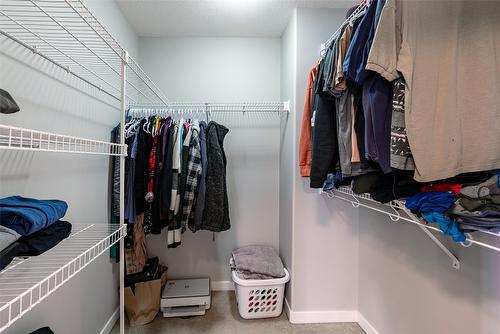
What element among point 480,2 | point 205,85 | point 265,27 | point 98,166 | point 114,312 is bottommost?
point 114,312

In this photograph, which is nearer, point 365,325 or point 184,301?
point 365,325

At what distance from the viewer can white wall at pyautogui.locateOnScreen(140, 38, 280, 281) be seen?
2258 mm

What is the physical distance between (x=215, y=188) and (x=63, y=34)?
1.19m

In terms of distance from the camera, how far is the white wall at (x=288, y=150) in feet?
6.12

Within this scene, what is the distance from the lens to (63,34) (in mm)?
1203

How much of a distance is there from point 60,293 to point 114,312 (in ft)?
2.46

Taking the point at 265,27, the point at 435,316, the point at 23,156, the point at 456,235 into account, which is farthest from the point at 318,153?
the point at 265,27

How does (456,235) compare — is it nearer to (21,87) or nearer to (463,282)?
(463,282)

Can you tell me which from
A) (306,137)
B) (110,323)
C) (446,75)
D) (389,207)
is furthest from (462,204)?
(110,323)

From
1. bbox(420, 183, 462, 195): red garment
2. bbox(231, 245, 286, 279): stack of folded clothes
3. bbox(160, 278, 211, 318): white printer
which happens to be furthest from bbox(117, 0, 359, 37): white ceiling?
→ bbox(160, 278, 211, 318): white printer

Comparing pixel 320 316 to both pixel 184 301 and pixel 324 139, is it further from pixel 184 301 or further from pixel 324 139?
pixel 324 139

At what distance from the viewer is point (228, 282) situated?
2273 mm

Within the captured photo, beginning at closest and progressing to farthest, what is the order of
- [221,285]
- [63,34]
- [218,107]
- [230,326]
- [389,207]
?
[63,34], [389,207], [230,326], [218,107], [221,285]

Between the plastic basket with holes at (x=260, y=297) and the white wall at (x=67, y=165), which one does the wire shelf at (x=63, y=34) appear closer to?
the white wall at (x=67, y=165)
